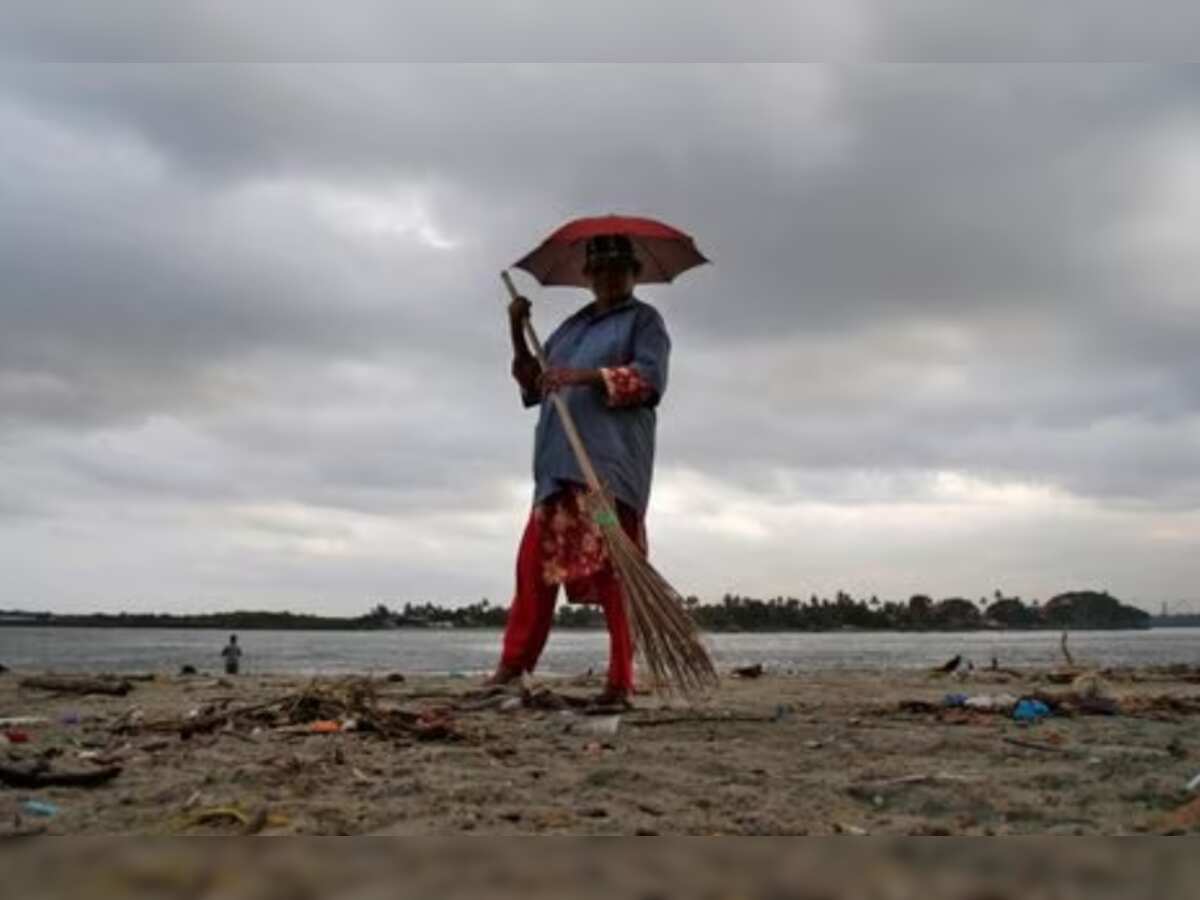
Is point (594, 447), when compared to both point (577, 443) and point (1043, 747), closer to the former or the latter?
point (577, 443)

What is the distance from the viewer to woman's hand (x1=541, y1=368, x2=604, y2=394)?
18.7 ft

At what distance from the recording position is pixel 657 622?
525cm

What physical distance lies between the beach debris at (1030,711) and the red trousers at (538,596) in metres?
1.91

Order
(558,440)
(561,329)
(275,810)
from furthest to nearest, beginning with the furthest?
(561,329) → (558,440) → (275,810)

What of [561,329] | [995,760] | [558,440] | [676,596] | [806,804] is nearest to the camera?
[806,804]

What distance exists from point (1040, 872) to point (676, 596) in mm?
4371

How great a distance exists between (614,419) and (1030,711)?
2.53 m

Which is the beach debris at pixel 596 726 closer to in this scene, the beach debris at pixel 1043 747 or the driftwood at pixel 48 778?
the beach debris at pixel 1043 747

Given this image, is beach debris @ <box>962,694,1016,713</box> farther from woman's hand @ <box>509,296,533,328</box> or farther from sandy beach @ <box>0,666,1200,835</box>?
woman's hand @ <box>509,296,533,328</box>

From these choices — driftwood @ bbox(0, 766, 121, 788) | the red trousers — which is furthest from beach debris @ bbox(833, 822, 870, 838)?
the red trousers

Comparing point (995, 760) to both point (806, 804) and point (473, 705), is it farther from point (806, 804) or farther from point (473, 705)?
point (473, 705)

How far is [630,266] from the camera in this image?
6.12m

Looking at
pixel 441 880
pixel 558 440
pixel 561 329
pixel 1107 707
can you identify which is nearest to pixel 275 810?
pixel 441 880

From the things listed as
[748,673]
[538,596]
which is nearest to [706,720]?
[538,596]
